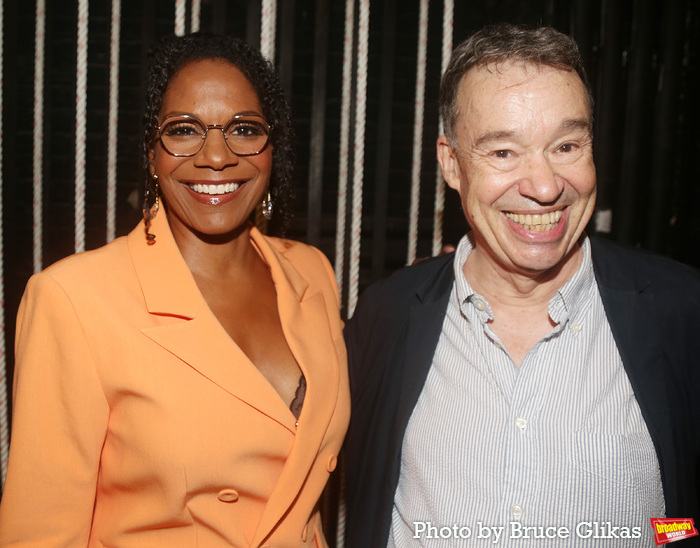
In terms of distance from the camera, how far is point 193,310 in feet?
5.29

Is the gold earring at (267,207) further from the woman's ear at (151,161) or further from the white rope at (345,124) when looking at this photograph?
the white rope at (345,124)

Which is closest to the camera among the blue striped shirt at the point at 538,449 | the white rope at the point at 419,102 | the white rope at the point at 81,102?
the blue striped shirt at the point at 538,449

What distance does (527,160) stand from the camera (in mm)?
1621

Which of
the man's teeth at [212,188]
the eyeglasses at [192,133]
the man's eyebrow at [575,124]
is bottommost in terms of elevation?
the man's teeth at [212,188]

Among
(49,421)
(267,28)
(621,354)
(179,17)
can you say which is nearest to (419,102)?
(267,28)

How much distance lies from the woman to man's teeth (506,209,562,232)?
0.63 meters

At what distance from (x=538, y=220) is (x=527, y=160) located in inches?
6.0

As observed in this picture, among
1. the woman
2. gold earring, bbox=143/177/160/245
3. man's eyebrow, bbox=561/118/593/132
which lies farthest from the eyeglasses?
man's eyebrow, bbox=561/118/593/132

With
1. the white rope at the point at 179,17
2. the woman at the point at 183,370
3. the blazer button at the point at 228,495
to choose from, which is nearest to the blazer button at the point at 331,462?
the woman at the point at 183,370

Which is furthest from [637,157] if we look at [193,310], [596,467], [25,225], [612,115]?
[25,225]

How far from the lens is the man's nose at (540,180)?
5.19 ft

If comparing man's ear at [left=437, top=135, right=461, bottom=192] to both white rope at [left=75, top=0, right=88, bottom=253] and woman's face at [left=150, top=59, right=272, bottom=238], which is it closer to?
woman's face at [left=150, top=59, right=272, bottom=238]

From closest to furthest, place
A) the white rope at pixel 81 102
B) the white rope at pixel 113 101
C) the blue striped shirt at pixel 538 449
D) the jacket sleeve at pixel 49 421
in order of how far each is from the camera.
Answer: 1. the jacket sleeve at pixel 49 421
2. the blue striped shirt at pixel 538 449
3. the white rope at pixel 81 102
4. the white rope at pixel 113 101

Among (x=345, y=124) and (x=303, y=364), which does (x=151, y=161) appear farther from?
(x=345, y=124)
